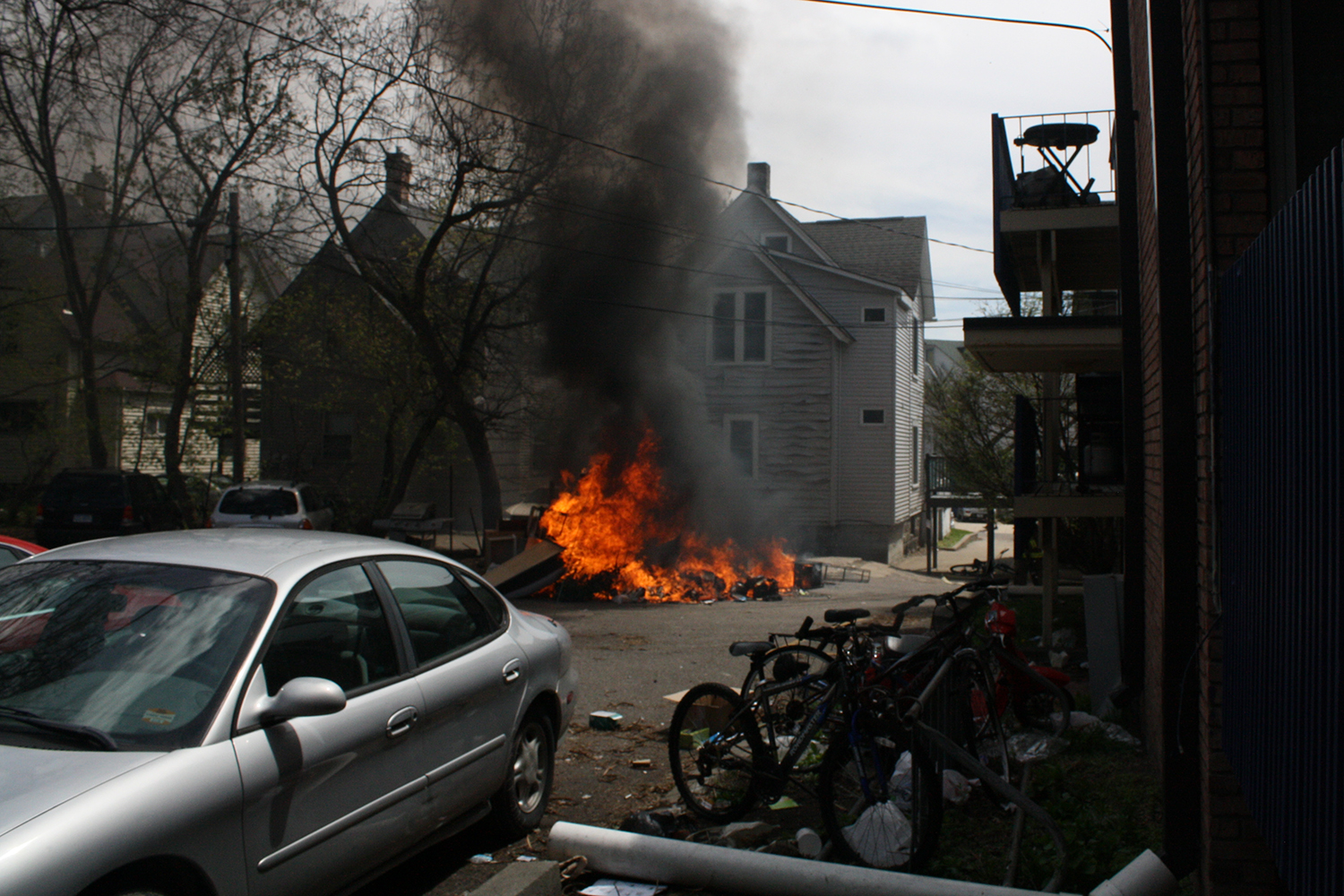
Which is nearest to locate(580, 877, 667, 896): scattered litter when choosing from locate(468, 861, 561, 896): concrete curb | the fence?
locate(468, 861, 561, 896): concrete curb

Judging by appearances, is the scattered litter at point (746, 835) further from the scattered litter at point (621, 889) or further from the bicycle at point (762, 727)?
the scattered litter at point (621, 889)

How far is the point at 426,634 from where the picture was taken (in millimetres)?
4316

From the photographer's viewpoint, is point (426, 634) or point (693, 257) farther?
point (693, 257)

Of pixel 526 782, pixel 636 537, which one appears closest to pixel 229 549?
pixel 526 782

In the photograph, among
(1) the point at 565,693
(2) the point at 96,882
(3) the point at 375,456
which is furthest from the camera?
(3) the point at 375,456

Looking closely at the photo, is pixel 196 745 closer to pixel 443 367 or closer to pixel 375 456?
pixel 443 367

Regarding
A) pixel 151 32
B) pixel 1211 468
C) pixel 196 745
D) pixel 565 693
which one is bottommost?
pixel 565 693

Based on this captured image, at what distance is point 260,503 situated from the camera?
15.9 meters

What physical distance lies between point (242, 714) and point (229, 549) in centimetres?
99

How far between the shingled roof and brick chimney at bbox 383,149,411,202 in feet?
31.3

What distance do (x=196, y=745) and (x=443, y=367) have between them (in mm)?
16332

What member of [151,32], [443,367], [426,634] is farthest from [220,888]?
[151,32]

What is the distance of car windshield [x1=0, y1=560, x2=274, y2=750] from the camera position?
3094 millimetres

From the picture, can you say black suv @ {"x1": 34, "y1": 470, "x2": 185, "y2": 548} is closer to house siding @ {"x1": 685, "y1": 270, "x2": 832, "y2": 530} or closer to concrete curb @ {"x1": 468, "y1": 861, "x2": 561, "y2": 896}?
house siding @ {"x1": 685, "y1": 270, "x2": 832, "y2": 530}
